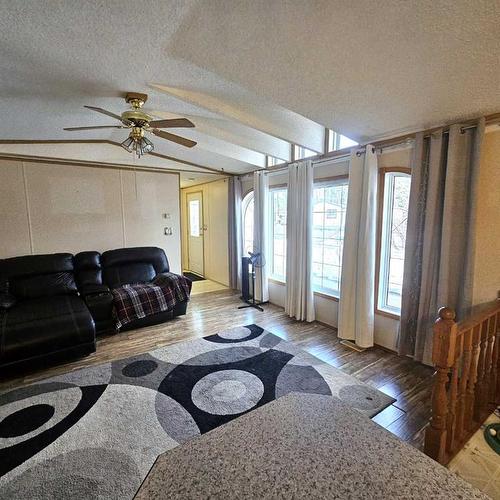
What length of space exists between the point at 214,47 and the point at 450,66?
1485mm

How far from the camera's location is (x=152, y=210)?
16.7 ft

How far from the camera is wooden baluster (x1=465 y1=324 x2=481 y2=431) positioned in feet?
5.88

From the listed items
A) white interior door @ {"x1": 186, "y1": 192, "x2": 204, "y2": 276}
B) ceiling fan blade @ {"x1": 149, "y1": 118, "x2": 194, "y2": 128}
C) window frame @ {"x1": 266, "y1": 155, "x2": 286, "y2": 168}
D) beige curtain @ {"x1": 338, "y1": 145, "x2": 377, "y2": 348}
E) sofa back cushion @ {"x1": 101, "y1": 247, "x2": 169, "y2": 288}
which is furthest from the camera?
white interior door @ {"x1": 186, "y1": 192, "x2": 204, "y2": 276}

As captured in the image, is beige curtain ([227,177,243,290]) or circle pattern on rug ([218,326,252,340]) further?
beige curtain ([227,177,243,290])

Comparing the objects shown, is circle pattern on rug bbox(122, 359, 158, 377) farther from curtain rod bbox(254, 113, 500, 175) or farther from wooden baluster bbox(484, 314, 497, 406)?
curtain rod bbox(254, 113, 500, 175)

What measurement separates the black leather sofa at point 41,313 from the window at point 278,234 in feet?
9.77

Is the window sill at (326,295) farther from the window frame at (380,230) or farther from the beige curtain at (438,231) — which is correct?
the beige curtain at (438,231)

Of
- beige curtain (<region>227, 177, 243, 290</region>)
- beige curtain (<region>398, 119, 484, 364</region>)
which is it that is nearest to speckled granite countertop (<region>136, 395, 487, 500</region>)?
beige curtain (<region>398, 119, 484, 364</region>)

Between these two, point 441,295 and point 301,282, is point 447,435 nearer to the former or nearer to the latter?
point 441,295

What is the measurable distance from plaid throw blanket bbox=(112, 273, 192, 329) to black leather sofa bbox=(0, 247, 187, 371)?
0.12m

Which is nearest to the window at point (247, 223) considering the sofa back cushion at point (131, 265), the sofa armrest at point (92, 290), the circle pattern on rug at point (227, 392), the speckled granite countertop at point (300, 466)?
the sofa back cushion at point (131, 265)

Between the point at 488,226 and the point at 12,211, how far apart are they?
5579 millimetres

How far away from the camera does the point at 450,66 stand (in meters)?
1.76

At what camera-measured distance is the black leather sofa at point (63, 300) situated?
2754 millimetres
